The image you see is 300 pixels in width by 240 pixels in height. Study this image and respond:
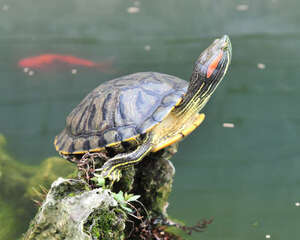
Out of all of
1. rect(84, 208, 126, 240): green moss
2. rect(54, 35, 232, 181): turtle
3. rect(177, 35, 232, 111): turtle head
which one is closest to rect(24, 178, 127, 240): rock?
rect(84, 208, 126, 240): green moss

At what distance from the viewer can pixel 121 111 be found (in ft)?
6.95

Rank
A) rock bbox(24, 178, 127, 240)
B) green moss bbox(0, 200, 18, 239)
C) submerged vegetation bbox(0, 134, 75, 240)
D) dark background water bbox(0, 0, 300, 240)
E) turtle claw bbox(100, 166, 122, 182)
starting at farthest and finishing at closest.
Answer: dark background water bbox(0, 0, 300, 240) < submerged vegetation bbox(0, 134, 75, 240) < green moss bbox(0, 200, 18, 239) < turtle claw bbox(100, 166, 122, 182) < rock bbox(24, 178, 127, 240)

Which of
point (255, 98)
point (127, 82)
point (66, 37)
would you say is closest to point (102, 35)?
point (66, 37)

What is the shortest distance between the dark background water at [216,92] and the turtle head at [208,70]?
133 centimetres

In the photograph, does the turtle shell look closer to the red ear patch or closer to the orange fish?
the red ear patch

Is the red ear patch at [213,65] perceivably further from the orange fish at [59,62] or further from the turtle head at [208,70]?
the orange fish at [59,62]

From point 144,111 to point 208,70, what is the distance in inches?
19.0

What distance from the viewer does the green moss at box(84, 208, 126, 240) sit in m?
1.39

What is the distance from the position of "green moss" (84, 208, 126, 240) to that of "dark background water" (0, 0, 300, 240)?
1.47 metres

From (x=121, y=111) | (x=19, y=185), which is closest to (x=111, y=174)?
(x=121, y=111)

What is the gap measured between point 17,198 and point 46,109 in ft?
3.62

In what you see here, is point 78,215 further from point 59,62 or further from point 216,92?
point 59,62

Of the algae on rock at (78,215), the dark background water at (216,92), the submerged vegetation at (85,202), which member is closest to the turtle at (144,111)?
the submerged vegetation at (85,202)

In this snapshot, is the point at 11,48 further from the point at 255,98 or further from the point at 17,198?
the point at 255,98
